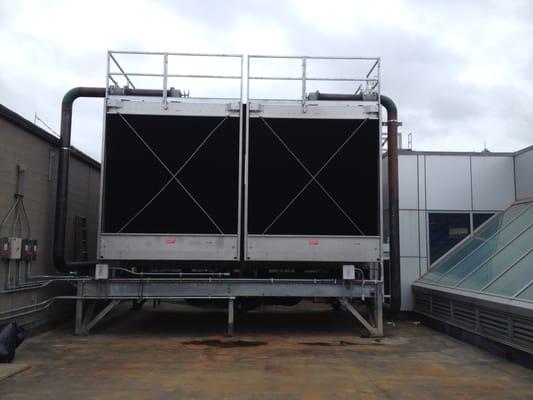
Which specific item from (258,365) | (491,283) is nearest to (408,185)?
(491,283)

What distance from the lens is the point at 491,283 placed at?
10.8 m

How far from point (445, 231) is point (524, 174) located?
275 centimetres

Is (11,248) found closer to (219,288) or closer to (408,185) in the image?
(219,288)

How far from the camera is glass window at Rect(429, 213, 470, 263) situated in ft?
51.2

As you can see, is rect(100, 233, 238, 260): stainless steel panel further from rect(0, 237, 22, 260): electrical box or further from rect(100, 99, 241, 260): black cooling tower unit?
rect(0, 237, 22, 260): electrical box

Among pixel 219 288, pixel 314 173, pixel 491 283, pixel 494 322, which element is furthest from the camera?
pixel 314 173

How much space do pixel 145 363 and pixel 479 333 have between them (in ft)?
21.1

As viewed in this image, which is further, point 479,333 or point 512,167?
point 512,167

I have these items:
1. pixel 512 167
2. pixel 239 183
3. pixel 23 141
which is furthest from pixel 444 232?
pixel 23 141

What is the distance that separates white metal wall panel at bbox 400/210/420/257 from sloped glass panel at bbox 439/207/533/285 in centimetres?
194

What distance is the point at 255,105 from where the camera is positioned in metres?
12.3

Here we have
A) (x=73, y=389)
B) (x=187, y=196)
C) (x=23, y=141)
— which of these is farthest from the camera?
(x=187, y=196)

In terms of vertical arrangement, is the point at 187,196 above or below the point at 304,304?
above

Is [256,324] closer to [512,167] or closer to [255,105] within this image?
[255,105]
